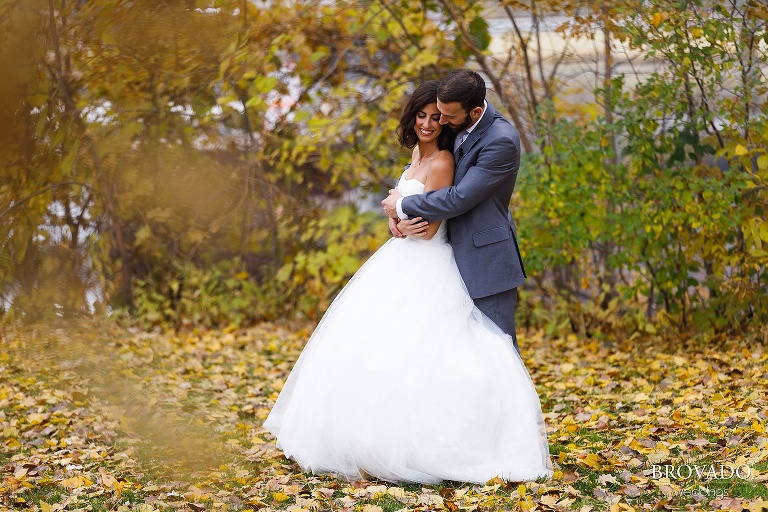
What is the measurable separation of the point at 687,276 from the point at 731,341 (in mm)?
589

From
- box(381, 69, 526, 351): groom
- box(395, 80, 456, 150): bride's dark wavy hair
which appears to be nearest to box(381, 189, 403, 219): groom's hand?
box(381, 69, 526, 351): groom

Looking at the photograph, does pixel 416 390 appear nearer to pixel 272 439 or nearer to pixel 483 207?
pixel 483 207

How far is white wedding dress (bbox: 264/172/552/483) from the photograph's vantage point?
361 centimetres

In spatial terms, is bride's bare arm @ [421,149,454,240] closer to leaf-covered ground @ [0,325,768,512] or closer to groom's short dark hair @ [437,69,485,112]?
groom's short dark hair @ [437,69,485,112]

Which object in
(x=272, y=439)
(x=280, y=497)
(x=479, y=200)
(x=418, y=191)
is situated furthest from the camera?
(x=272, y=439)

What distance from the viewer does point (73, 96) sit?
240 cm

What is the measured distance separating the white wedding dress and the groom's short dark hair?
459 millimetres

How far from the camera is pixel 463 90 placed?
373 cm

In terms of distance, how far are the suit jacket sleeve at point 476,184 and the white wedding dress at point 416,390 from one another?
0.23 metres

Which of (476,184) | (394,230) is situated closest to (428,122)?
(476,184)

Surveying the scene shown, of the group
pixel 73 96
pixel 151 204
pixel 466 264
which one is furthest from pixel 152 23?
pixel 466 264

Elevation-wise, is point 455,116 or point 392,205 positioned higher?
point 455,116

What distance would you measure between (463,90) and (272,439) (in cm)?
220

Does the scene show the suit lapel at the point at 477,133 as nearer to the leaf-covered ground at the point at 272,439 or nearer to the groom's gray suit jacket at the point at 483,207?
the groom's gray suit jacket at the point at 483,207
